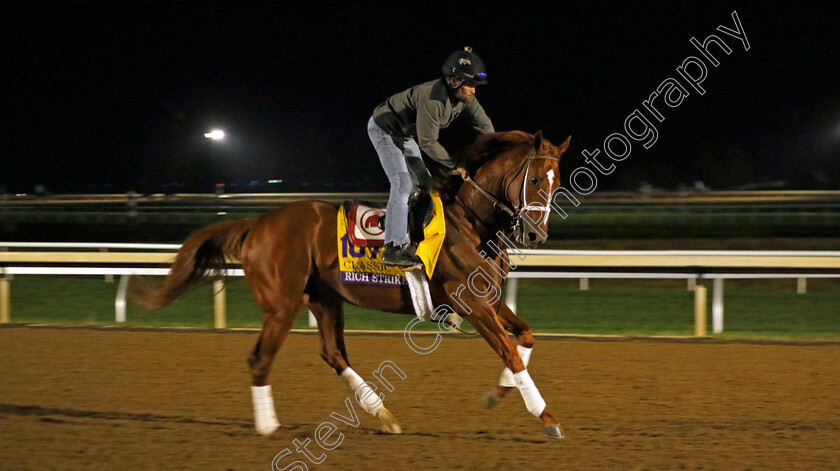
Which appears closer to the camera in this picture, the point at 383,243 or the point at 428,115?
the point at 428,115

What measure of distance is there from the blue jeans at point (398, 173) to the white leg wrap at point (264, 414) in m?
1.15

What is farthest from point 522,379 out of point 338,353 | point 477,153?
point 477,153

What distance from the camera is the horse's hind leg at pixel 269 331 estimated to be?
499cm

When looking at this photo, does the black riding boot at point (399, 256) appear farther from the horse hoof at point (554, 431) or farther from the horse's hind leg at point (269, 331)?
the horse hoof at point (554, 431)

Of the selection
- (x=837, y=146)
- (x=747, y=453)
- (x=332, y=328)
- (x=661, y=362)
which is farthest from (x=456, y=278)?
(x=837, y=146)

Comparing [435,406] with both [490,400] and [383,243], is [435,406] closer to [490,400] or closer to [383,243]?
[490,400]

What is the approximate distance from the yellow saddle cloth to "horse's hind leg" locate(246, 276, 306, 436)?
32 centimetres

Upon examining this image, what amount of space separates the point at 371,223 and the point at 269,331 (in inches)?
35.1

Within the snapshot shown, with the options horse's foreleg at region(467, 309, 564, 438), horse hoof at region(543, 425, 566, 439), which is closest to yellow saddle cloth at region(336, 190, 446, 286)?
horse's foreleg at region(467, 309, 564, 438)

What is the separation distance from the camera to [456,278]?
501cm

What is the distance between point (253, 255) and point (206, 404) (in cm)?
115

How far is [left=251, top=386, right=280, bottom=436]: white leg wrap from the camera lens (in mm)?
4957

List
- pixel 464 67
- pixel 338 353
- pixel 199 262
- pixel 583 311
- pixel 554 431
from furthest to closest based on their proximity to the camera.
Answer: pixel 583 311
pixel 199 262
pixel 338 353
pixel 464 67
pixel 554 431

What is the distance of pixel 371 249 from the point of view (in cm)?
525
